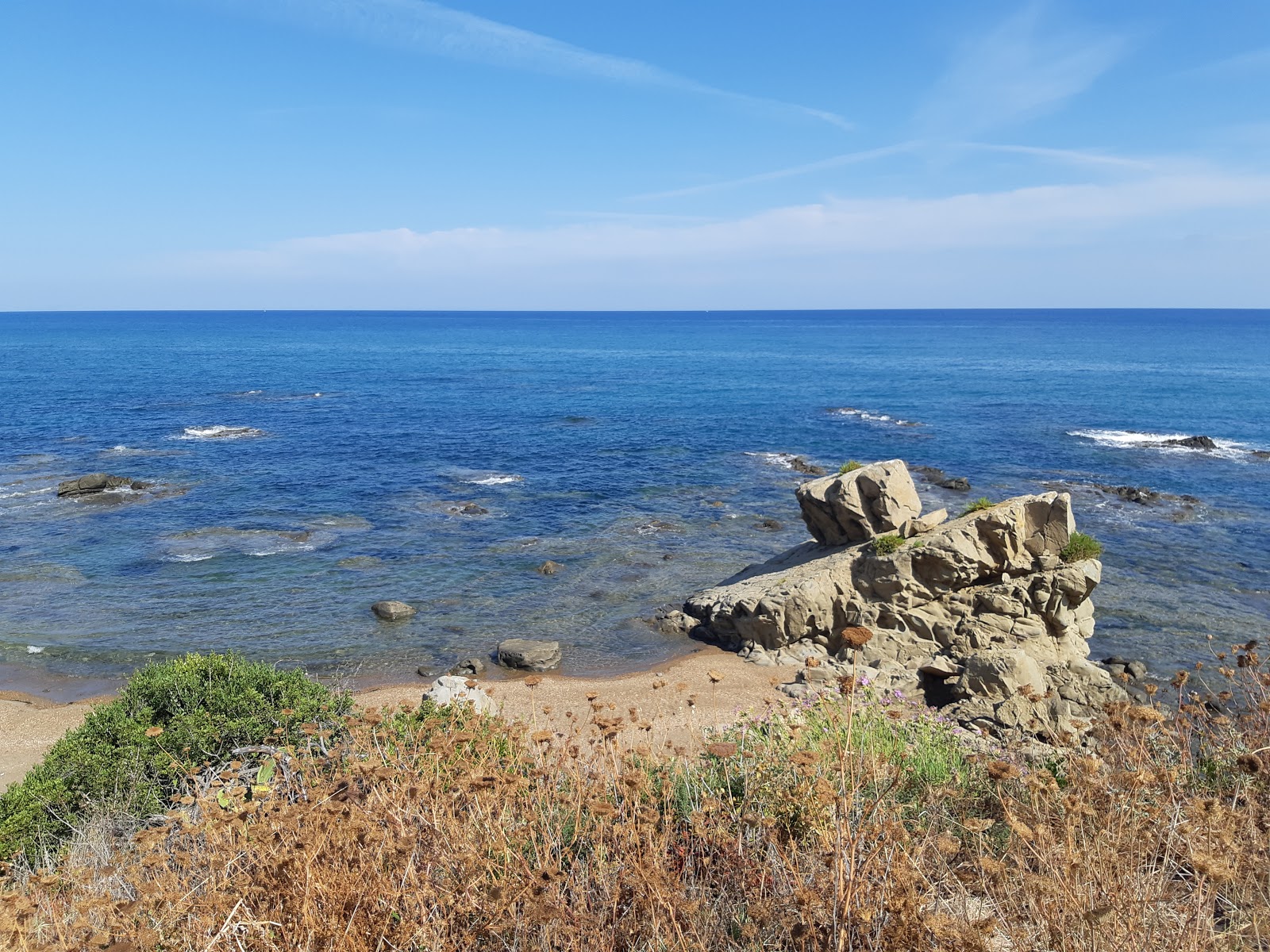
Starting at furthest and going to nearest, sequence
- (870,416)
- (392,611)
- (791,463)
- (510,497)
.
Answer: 1. (870,416)
2. (791,463)
3. (510,497)
4. (392,611)

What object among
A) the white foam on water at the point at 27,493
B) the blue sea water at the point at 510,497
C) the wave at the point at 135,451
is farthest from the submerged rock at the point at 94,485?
the wave at the point at 135,451

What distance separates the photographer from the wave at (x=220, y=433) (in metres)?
52.8

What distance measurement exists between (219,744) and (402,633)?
1145cm

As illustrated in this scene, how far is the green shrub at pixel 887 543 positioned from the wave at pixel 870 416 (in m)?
39.8

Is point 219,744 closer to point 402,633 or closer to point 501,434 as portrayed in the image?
point 402,633

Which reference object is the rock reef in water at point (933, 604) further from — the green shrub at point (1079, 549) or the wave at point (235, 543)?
the wave at point (235, 543)

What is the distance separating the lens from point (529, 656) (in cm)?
2162

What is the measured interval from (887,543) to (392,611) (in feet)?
47.1

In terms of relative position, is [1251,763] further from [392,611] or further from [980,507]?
[392,611]

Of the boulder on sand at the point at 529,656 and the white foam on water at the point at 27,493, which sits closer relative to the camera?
the boulder on sand at the point at 529,656

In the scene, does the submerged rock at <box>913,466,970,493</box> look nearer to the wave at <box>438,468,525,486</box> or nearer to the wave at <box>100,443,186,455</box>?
the wave at <box>438,468,525,486</box>

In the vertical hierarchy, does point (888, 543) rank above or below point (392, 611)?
above

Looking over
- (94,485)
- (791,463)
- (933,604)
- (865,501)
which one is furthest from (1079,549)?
(94,485)

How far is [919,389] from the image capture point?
80.4m
